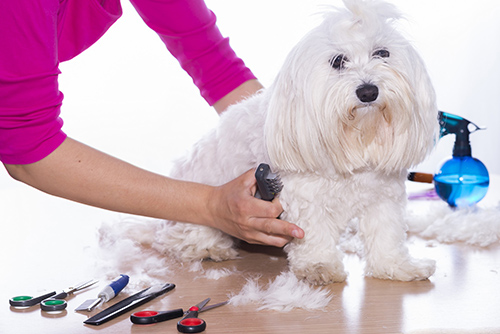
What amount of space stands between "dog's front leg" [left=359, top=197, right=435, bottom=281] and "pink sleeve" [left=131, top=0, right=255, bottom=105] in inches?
25.8

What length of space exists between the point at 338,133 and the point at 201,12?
745 mm

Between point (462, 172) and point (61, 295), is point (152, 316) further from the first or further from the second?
Answer: point (462, 172)

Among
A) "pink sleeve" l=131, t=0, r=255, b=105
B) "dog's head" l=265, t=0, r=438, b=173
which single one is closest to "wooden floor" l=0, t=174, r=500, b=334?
"dog's head" l=265, t=0, r=438, b=173

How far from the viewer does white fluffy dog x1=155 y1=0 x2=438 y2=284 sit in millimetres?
1288

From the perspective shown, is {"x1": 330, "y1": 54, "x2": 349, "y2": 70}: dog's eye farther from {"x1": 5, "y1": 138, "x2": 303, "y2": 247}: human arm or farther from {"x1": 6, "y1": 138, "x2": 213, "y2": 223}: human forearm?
{"x1": 6, "y1": 138, "x2": 213, "y2": 223}: human forearm

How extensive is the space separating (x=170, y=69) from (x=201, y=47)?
6.33 ft

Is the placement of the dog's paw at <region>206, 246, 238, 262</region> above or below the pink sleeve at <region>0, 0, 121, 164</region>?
below

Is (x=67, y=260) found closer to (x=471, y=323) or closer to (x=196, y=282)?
(x=196, y=282)

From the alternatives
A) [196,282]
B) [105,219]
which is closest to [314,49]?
[196,282]

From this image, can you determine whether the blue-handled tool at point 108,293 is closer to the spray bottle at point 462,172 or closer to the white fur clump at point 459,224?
the white fur clump at point 459,224

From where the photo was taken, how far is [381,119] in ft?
4.32

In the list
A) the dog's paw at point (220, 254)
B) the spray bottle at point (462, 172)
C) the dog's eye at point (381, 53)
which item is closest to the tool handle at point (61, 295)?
the dog's paw at point (220, 254)

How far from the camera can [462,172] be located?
186 cm

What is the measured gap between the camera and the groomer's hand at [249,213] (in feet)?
4.41
